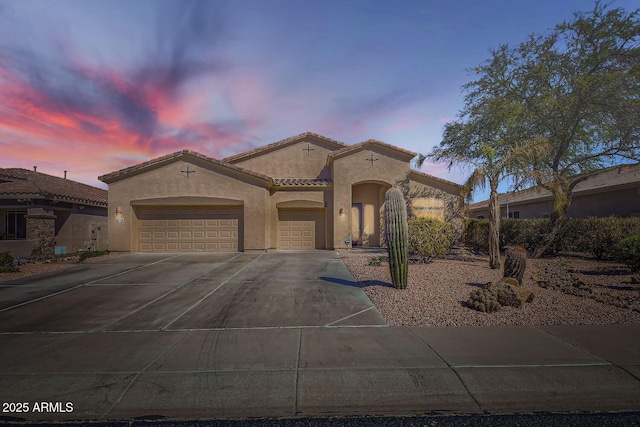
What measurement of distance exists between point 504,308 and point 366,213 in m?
12.6

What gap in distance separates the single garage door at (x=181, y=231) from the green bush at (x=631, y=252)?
15.2 m

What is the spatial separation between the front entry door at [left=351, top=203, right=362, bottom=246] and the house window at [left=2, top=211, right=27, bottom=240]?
59.2 ft

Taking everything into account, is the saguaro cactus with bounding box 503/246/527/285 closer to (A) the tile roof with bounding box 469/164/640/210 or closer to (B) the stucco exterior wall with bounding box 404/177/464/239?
(A) the tile roof with bounding box 469/164/640/210

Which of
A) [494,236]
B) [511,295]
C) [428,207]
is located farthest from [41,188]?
[494,236]

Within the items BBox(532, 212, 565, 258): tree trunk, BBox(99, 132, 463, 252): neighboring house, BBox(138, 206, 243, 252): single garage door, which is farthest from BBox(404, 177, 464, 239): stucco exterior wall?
BBox(138, 206, 243, 252): single garage door

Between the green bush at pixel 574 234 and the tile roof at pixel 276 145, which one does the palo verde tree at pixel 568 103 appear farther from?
the tile roof at pixel 276 145

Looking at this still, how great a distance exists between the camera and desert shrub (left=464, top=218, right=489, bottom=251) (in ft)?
53.3

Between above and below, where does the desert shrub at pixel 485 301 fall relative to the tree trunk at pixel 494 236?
below

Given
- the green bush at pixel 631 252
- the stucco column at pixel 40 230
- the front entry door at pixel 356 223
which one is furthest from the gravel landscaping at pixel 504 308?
the stucco column at pixel 40 230

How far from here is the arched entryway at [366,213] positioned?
18.6 m

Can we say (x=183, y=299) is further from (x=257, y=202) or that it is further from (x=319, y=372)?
(x=257, y=202)

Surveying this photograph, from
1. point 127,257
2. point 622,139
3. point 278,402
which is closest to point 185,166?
point 127,257

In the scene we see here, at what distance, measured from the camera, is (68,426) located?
10.00 ft

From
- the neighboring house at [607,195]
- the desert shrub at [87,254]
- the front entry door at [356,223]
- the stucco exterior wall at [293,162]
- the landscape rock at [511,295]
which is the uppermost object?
the stucco exterior wall at [293,162]
